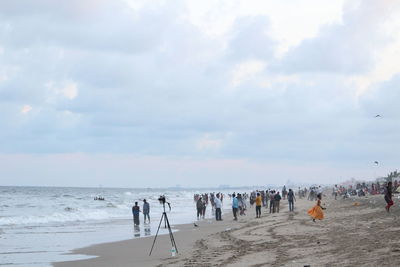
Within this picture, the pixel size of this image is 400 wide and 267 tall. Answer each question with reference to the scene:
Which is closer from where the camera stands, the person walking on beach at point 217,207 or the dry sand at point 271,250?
the dry sand at point 271,250

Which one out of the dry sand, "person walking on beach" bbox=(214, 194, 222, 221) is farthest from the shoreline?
"person walking on beach" bbox=(214, 194, 222, 221)

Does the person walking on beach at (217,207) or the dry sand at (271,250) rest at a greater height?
the person walking on beach at (217,207)

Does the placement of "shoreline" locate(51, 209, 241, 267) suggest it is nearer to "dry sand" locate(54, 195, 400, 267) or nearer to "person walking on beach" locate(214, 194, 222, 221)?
"dry sand" locate(54, 195, 400, 267)

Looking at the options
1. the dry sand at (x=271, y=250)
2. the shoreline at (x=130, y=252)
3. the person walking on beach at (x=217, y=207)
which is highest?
the person walking on beach at (x=217, y=207)

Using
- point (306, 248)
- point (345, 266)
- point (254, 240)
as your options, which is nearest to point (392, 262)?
Answer: point (345, 266)

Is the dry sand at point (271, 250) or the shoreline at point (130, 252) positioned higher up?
the dry sand at point (271, 250)

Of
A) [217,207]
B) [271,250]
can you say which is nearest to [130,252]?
[271,250]

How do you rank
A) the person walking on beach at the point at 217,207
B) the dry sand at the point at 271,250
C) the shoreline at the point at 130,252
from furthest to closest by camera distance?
the person walking on beach at the point at 217,207, the shoreline at the point at 130,252, the dry sand at the point at 271,250

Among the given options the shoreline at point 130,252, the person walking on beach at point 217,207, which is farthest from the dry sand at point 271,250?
the person walking on beach at point 217,207

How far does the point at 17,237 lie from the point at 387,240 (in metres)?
16.3

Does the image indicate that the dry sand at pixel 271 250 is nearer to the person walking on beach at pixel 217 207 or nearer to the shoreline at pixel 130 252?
the shoreline at pixel 130 252

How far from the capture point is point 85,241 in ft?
68.7

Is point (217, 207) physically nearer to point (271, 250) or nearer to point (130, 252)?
point (130, 252)

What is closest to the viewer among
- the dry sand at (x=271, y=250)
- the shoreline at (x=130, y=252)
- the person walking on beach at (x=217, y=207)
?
the dry sand at (x=271, y=250)
